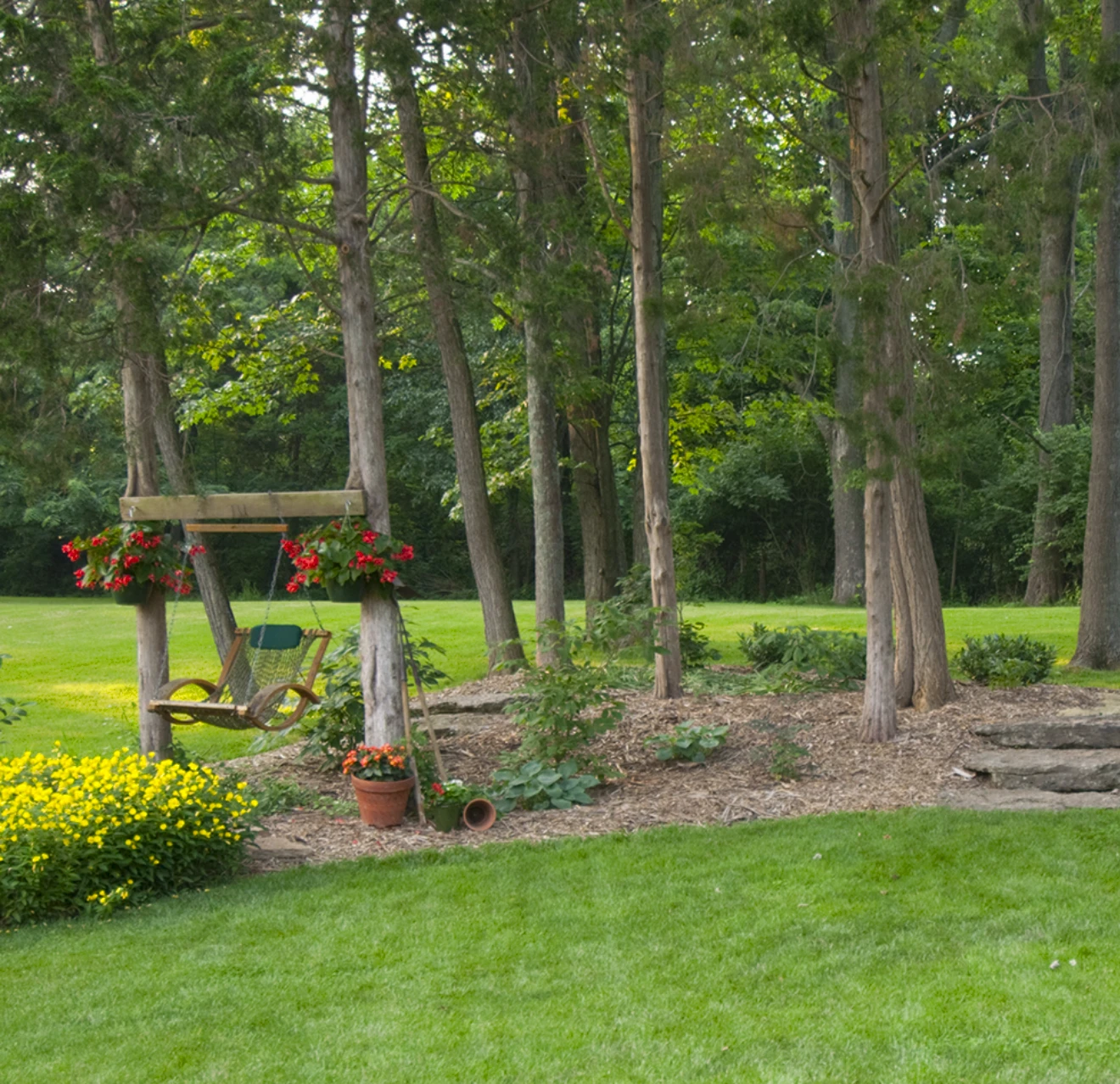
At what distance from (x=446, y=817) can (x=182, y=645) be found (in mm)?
11195

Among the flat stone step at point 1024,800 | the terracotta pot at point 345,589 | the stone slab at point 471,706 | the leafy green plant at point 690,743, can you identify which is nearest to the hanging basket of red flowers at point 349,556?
the terracotta pot at point 345,589

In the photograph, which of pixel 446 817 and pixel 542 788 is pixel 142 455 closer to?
pixel 446 817

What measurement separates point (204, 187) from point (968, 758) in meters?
6.05

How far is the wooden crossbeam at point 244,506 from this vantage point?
739 centimetres

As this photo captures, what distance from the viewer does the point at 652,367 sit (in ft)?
34.2

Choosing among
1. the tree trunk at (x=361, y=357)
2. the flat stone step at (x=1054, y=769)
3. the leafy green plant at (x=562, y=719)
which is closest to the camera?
the flat stone step at (x=1054, y=769)

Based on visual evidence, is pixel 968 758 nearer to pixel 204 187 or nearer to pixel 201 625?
pixel 204 187

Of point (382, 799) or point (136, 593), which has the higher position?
point (136, 593)

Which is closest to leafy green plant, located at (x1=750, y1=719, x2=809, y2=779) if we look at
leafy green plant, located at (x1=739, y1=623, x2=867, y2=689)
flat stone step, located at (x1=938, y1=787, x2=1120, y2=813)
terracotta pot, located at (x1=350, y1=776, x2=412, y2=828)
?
flat stone step, located at (x1=938, y1=787, x2=1120, y2=813)

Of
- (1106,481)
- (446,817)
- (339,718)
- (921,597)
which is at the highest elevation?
(1106,481)

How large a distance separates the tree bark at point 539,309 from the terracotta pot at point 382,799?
1.89 metres

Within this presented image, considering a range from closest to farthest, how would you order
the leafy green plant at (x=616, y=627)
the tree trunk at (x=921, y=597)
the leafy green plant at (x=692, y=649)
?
the leafy green plant at (x=616, y=627) → the tree trunk at (x=921, y=597) → the leafy green plant at (x=692, y=649)

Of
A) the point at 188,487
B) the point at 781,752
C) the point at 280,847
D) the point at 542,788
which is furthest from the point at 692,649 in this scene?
the point at 280,847

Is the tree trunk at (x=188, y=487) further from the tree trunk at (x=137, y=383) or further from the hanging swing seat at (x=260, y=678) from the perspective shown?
the hanging swing seat at (x=260, y=678)
